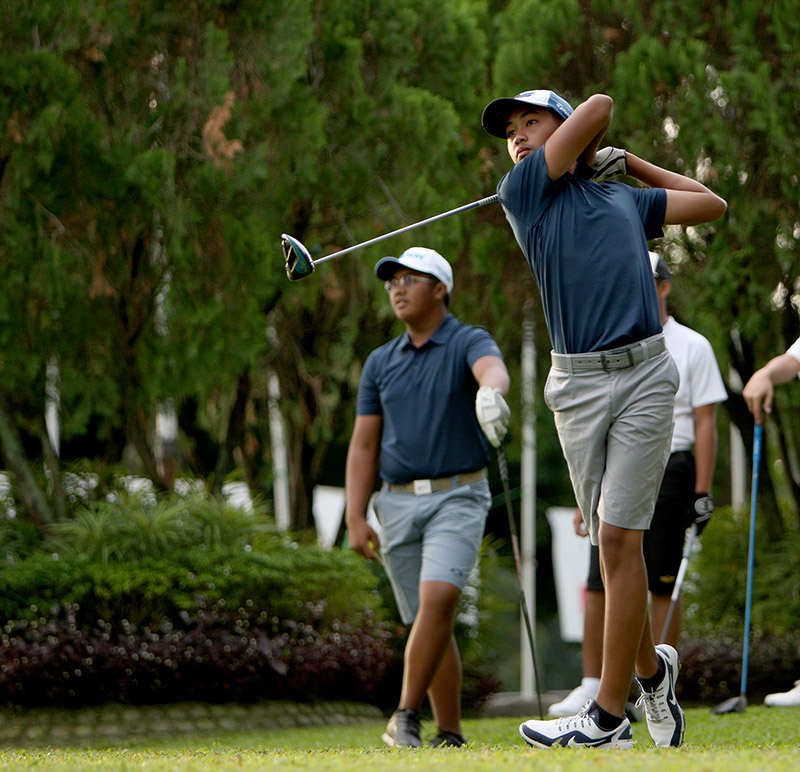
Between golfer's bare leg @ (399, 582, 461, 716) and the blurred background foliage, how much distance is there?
3514 millimetres

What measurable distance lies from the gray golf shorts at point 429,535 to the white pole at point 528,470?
3552 millimetres

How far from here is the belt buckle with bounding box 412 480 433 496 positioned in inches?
212

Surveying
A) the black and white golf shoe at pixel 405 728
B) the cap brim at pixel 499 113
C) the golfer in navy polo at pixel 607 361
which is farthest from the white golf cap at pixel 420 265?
the black and white golf shoe at pixel 405 728

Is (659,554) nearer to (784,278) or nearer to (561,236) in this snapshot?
(561,236)

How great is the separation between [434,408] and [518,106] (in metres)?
1.69

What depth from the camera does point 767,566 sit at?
36.8 ft

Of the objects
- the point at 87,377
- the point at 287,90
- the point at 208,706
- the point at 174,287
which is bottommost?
Answer: the point at 208,706

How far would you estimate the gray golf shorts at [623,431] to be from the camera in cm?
393

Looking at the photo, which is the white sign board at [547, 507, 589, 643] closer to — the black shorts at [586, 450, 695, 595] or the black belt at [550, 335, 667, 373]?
the black shorts at [586, 450, 695, 595]

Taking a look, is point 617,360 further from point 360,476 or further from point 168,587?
point 168,587

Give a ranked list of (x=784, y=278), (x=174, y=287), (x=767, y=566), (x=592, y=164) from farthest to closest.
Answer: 1. (x=767, y=566)
2. (x=784, y=278)
3. (x=174, y=287)
4. (x=592, y=164)

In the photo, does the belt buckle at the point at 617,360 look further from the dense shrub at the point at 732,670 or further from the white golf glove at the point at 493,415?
the dense shrub at the point at 732,670

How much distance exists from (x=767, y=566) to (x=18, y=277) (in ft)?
24.1

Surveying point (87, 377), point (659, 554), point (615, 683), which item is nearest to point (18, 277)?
point (87, 377)
